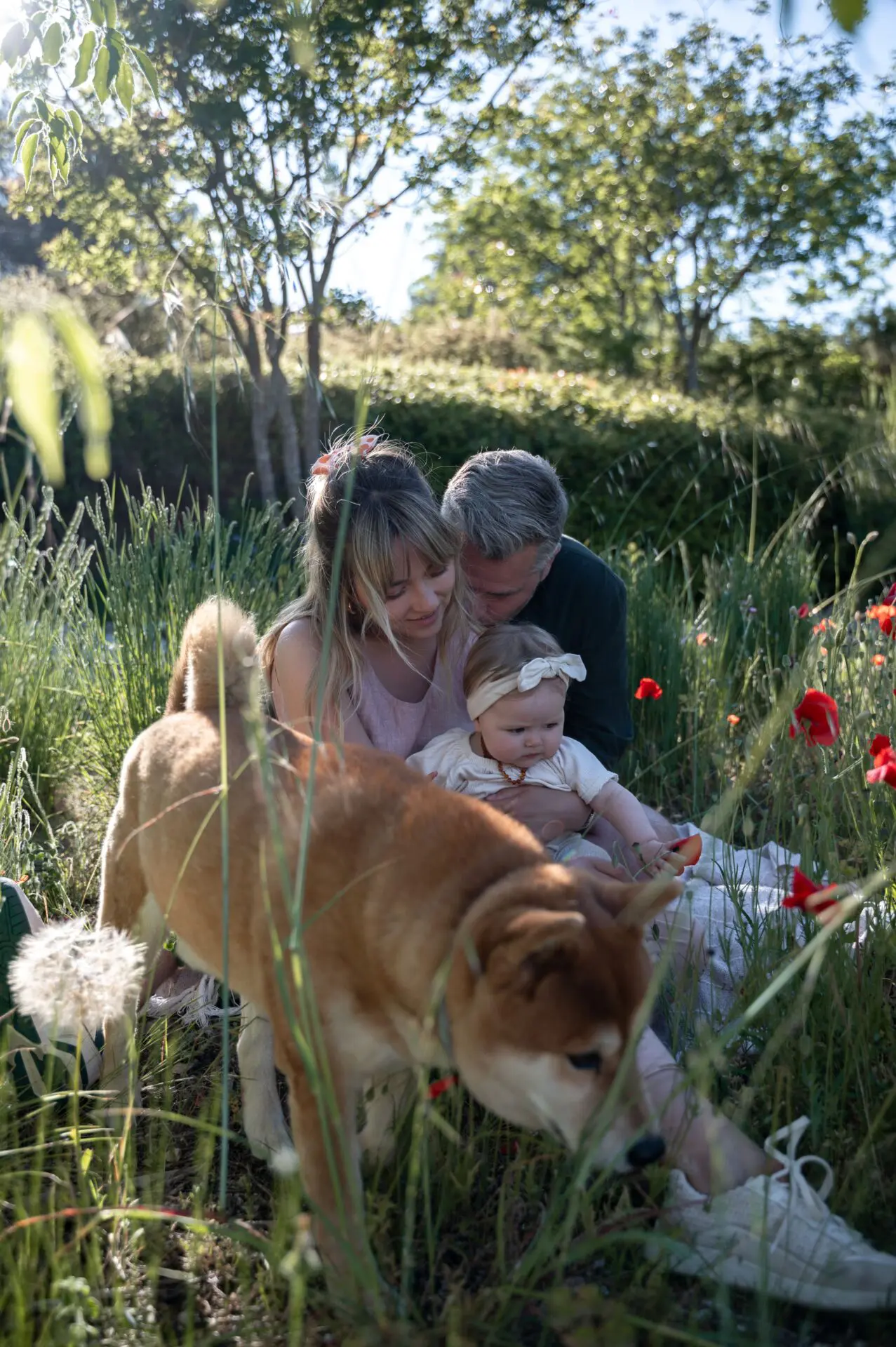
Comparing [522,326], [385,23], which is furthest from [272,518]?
[522,326]

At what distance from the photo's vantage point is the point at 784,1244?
→ 2342mm

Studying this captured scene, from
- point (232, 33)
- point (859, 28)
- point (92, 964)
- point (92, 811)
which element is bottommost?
point (92, 811)

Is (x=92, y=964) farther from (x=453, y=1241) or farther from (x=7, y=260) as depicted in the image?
(x=7, y=260)

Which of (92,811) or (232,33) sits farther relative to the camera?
(232,33)

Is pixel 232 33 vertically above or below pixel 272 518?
above

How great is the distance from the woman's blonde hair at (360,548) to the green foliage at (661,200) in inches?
515

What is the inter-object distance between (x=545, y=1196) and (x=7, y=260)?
33.9m

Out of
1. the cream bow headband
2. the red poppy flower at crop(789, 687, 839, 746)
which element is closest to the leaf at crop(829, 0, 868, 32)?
the red poppy flower at crop(789, 687, 839, 746)

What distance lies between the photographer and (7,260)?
103 ft

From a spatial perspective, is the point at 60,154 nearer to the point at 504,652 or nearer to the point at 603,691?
the point at 504,652

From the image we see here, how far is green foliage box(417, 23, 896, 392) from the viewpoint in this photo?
16547 mm

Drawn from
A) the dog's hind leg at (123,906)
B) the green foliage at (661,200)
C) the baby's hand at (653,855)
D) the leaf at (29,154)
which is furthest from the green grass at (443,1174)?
the green foliage at (661,200)

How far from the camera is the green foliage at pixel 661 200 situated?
16.5 meters

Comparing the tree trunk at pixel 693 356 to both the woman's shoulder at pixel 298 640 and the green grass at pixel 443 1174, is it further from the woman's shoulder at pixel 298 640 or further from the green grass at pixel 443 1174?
the woman's shoulder at pixel 298 640
